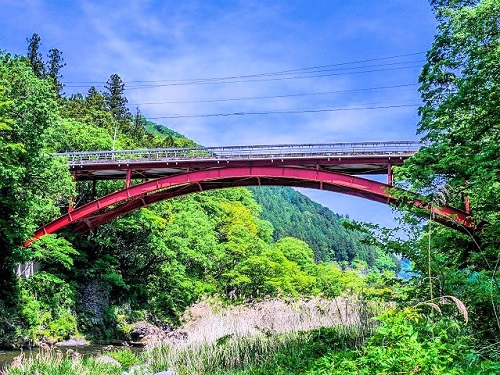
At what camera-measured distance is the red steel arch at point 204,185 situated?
21.4 m

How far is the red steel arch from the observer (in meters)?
21.4

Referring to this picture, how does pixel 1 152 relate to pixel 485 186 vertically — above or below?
above

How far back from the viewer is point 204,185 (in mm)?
24766

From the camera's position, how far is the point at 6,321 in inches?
720

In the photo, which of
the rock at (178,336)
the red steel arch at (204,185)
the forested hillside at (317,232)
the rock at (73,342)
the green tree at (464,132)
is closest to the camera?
the green tree at (464,132)

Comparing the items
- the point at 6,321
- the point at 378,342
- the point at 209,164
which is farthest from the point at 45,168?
the point at 378,342

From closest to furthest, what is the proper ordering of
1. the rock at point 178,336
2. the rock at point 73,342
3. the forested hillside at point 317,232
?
the rock at point 178,336 < the rock at point 73,342 < the forested hillside at point 317,232

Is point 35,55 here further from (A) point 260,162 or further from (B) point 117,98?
(A) point 260,162

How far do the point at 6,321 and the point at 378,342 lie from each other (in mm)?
18572

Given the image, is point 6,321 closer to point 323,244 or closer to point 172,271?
point 172,271

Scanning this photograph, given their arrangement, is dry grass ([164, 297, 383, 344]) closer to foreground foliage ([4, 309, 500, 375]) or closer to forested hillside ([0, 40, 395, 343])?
foreground foliage ([4, 309, 500, 375])

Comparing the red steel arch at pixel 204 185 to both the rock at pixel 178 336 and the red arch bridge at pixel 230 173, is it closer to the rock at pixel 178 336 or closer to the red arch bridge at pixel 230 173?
the red arch bridge at pixel 230 173

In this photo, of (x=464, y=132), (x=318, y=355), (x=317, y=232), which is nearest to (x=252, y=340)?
(x=318, y=355)

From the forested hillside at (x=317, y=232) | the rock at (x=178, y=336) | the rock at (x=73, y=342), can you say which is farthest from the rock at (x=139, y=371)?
the forested hillside at (x=317, y=232)
